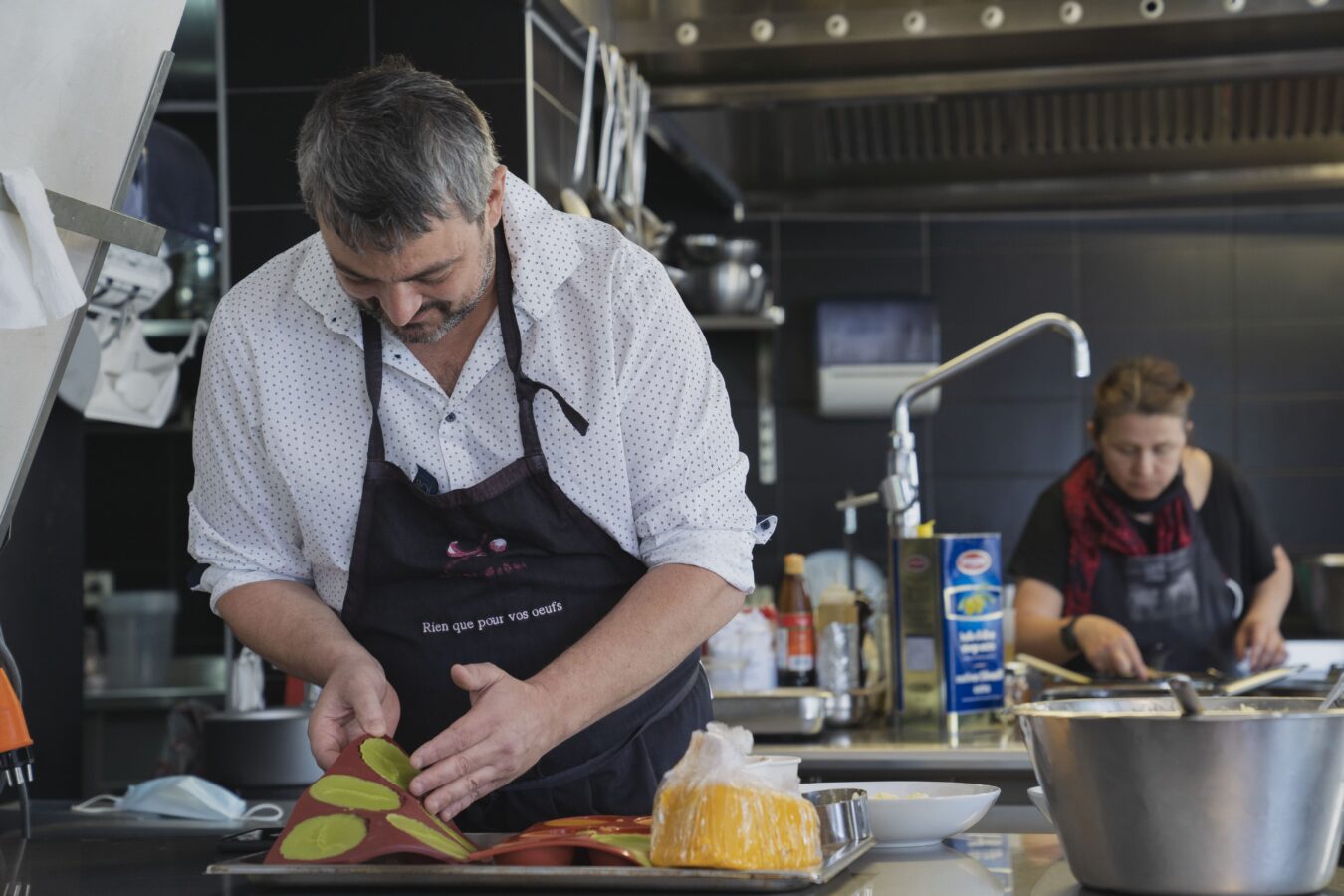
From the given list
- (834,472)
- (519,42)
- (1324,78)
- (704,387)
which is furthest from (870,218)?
(704,387)

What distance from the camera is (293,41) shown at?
3.10 metres

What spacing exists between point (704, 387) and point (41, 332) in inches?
25.6

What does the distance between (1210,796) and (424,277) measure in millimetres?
791

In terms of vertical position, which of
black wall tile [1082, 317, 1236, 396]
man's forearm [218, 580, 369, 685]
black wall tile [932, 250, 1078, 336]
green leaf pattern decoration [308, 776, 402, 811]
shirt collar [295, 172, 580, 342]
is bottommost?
green leaf pattern decoration [308, 776, 402, 811]

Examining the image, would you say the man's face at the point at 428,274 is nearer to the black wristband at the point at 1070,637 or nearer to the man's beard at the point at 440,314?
the man's beard at the point at 440,314

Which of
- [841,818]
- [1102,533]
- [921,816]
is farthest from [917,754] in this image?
[1102,533]

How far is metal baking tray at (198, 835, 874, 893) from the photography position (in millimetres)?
1065

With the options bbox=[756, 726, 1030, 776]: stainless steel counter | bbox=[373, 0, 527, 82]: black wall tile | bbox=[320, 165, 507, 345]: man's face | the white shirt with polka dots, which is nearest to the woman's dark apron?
bbox=[756, 726, 1030, 776]: stainless steel counter

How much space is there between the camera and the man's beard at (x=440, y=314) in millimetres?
1485

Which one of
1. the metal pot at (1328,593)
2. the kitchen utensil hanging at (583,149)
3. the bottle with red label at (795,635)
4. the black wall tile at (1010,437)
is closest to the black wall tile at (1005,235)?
the black wall tile at (1010,437)

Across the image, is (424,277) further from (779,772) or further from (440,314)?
(779,772)

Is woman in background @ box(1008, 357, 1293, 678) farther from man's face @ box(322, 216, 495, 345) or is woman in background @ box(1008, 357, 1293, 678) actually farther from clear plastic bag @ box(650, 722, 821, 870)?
clear plastic bag @ box(650, 722, 821, 870)

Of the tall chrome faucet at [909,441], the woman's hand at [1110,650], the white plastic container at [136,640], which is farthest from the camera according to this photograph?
the white plastic container at [136,640]

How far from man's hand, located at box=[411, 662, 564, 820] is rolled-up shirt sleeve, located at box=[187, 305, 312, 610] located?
0.38 metres
